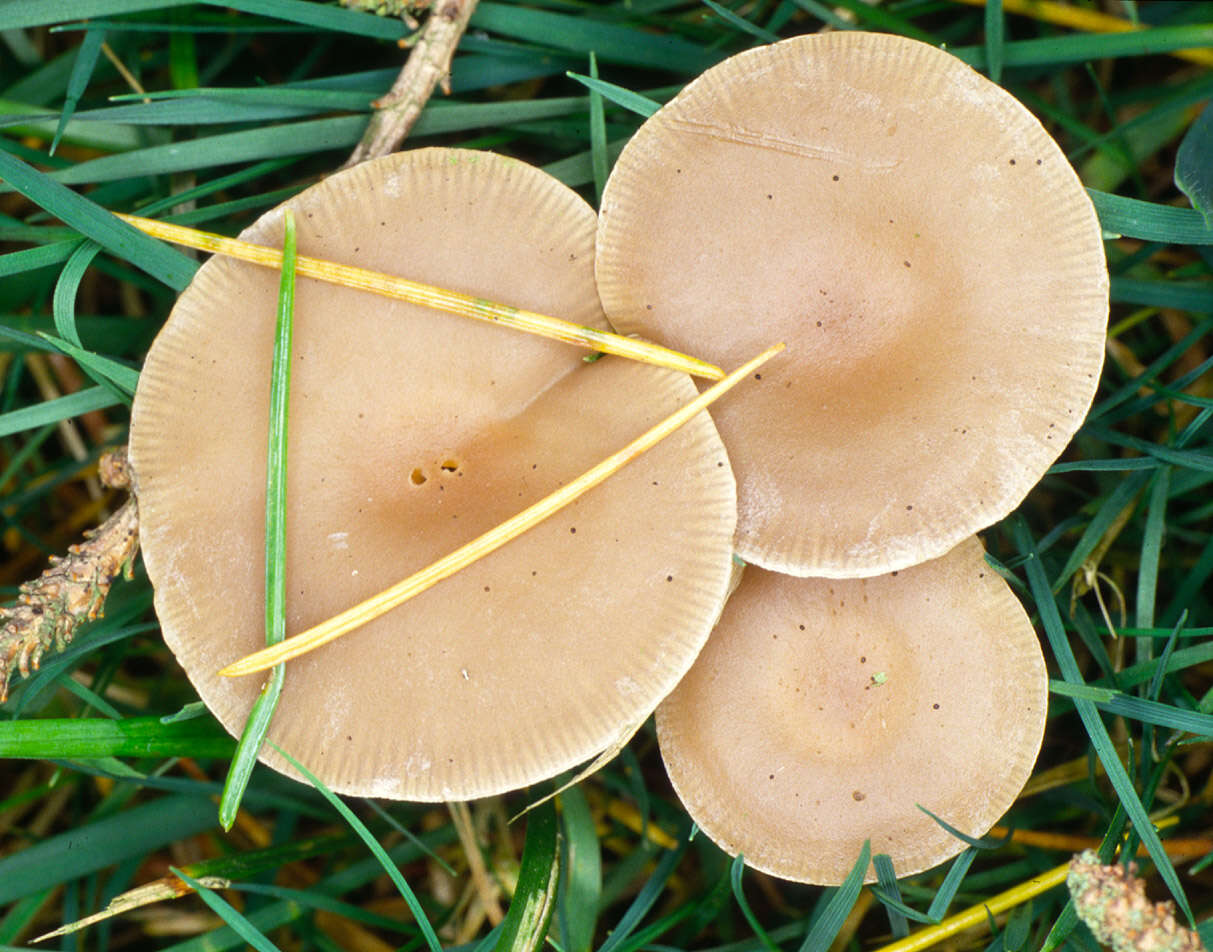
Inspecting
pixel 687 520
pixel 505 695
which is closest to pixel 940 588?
pixel 687 520

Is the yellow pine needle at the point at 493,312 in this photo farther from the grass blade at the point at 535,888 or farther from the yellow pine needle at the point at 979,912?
the yellow pine needle at the point at 979,912

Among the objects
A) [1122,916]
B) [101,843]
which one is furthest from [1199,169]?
[101,843]

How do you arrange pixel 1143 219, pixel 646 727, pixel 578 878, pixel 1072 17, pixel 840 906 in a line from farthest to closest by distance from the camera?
1. pixel 646 727
2. pixel 1072 17
3. pixel 578 878
4. pixel 1143 219
5. pixel 840 906

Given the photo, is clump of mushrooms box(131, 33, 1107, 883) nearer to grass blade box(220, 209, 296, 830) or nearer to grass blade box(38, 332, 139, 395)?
grass blade box(220, 209, 296, 830)

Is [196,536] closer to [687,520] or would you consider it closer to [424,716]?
[424,716]

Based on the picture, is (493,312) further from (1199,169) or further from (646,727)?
(1199,169)
